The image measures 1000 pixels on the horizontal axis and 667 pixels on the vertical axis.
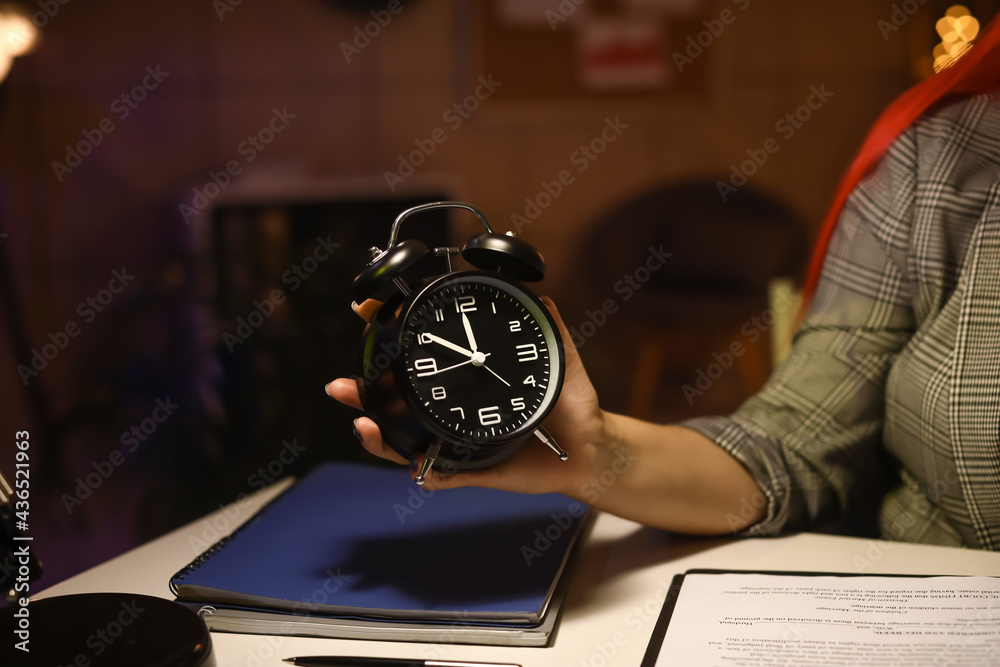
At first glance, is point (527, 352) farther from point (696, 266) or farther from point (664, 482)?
point (696, 266)

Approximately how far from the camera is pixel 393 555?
0.81 m

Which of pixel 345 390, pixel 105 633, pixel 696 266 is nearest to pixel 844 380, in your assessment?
pixel 345 390

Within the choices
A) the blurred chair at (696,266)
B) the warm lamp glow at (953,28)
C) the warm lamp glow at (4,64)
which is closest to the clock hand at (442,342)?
the warm lamp glow at (4,64)

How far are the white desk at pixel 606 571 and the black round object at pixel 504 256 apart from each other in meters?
0.31

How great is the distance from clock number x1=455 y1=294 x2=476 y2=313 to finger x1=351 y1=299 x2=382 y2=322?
0.08 meters

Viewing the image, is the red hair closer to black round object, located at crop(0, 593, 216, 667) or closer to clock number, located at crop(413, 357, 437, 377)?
clock number, located at crop(413, 357, 437, 377)

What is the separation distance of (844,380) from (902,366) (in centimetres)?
7

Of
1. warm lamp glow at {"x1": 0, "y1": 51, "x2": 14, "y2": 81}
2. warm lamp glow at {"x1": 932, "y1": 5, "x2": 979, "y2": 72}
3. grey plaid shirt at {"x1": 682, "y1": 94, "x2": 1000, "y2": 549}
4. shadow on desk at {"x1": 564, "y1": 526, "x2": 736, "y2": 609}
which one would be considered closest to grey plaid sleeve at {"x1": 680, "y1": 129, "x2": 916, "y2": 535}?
grey plaid shirt at {"x1": 682, "y1": 94, "x2": 1000, "y2": 549}

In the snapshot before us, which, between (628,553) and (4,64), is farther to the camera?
(4,64)

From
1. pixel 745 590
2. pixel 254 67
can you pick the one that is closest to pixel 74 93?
pixel 254 67

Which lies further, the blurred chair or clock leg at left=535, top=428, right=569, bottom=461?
the blurred chair

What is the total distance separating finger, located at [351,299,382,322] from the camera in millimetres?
805

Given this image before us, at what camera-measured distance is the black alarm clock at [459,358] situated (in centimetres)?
74

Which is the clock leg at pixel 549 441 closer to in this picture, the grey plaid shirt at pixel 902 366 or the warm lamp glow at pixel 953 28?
the grey plaid shirt at pixel 902 366
